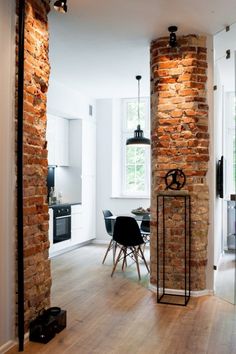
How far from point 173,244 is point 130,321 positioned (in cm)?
115

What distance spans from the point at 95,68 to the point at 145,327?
3886 mm

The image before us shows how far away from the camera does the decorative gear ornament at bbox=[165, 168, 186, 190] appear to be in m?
4.39

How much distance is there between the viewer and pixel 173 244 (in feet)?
14.5

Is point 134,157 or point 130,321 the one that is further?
point 134,157

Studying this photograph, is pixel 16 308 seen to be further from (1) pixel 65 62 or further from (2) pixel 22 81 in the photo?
(1) pixel 65 62

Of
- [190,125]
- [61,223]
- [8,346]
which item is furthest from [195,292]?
[61,223]

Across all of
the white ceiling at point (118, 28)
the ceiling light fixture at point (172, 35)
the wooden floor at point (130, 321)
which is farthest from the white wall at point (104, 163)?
the ceiling light fixture at point (172, 35)

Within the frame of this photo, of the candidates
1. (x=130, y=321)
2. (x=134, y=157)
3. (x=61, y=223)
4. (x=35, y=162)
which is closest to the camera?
(x=35, y=162)

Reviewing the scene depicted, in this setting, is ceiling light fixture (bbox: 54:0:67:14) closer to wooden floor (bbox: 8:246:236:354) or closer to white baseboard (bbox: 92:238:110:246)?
wooden floor (bbox: 8:246:236:354)

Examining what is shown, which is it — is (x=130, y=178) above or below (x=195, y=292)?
above

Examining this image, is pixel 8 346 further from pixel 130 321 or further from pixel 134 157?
pixel 134 157

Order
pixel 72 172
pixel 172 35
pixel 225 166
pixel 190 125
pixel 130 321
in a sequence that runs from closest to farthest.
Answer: pixel 130 321 < pixel 172 35 < pixel 190 125 < pixel 225 166 < pixel 72 172

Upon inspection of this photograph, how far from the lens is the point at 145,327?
11.4 ft

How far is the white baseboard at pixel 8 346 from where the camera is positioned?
2892 mm
